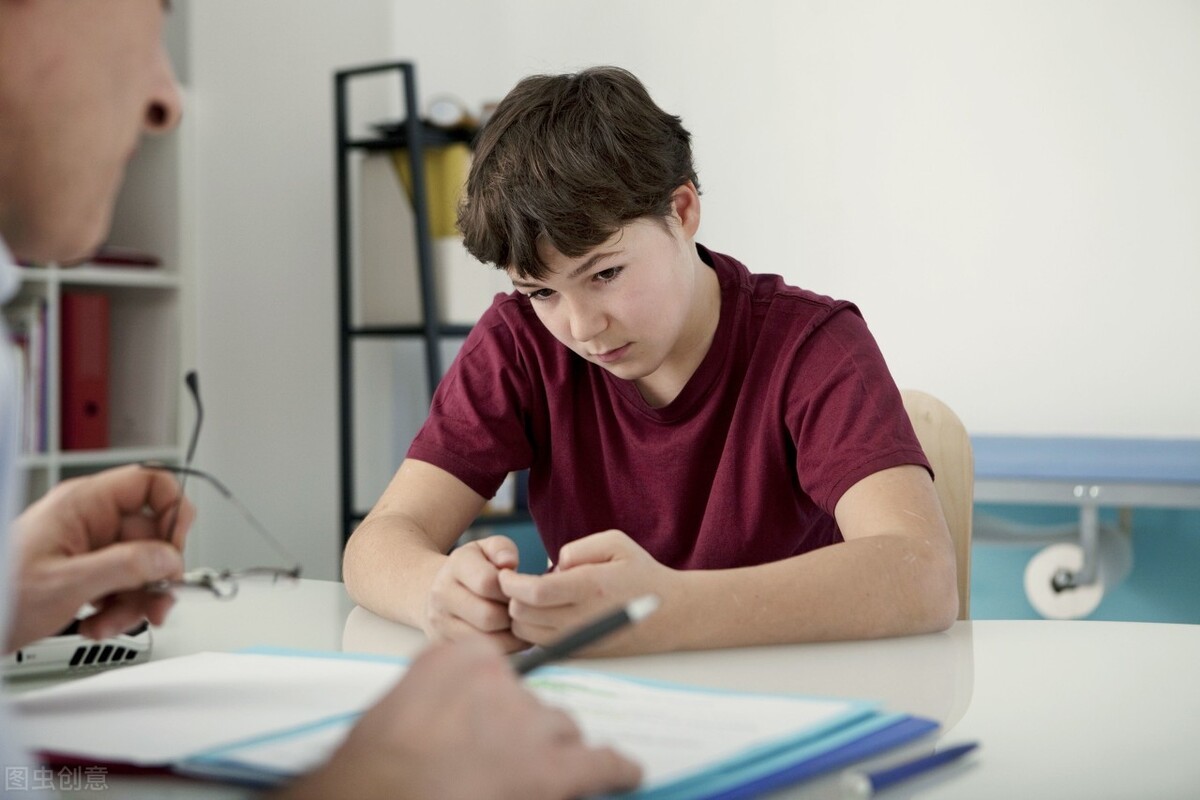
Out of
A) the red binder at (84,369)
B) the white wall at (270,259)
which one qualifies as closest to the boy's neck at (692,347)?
the red binder at (84,369)

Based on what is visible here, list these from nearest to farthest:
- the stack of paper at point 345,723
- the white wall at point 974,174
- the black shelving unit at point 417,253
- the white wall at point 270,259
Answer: the stack of paper at point 345,723
the white wall at point 974,174
the black shelving unit at point 417,253
the white wall at point 270,259

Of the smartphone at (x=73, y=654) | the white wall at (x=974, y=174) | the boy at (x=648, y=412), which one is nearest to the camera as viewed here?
the smartphone at (x=73, y=654)

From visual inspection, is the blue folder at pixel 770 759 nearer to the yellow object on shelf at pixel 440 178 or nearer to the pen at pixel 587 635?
the pen at pixel 587 635

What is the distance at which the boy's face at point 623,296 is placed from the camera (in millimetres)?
1241

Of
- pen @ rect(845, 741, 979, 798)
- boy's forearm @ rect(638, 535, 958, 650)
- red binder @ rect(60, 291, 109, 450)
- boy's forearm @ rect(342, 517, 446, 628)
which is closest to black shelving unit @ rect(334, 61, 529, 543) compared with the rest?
red binder @ rect(60, 291, 109, 450)

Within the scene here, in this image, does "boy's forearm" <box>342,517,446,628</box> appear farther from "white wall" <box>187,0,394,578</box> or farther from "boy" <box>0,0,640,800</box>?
"white wall" <box>187,0,394,578</box>

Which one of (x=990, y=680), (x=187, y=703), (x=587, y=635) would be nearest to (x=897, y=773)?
(x=587, y=635)

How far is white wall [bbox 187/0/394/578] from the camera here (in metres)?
3.06

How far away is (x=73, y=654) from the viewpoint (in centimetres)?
88

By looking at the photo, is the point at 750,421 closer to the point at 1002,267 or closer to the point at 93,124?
the point at 93,124

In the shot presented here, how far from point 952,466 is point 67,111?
1021 mm

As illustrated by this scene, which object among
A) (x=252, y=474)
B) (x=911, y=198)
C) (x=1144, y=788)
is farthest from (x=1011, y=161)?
(x=1144, y=788)

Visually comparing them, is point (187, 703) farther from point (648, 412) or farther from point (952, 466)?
point (952, 466)

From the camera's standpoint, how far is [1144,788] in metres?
0.63
